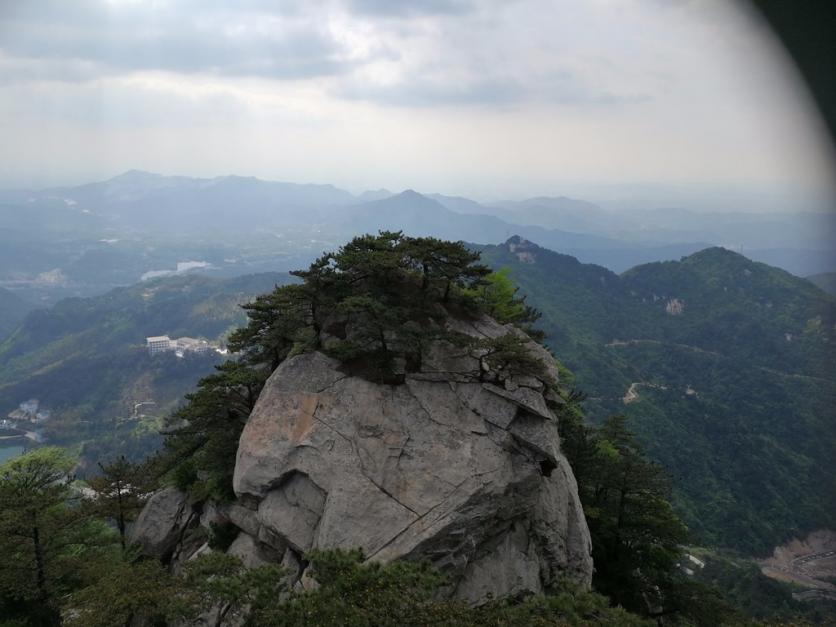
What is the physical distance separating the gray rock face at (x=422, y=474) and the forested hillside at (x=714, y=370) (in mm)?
12592

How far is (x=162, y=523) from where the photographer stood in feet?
60.3

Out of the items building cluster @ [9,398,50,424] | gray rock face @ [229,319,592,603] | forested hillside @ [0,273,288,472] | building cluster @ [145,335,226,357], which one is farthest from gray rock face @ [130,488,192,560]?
building cluster @ [145,335,226,357]

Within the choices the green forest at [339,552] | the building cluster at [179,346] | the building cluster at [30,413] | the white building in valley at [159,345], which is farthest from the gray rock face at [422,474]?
the white building in valley at [159,345]

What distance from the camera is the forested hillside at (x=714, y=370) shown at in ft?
193

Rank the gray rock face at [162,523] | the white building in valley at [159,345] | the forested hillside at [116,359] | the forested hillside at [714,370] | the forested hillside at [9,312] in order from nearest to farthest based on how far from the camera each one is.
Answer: the gray rock face at [162,523]
the forested hillside at [714,370]
the forested hillside at [116,359]
the white building in valley at [159,345]
the forested hillside at [9,312]

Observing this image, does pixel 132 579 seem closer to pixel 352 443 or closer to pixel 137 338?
pixel 352 443

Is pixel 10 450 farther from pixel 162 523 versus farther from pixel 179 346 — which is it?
pixel 162 523

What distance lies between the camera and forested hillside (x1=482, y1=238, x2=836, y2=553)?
58.7 metres

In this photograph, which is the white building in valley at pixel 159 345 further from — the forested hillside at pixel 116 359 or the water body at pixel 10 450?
the water body at pixel 10 450

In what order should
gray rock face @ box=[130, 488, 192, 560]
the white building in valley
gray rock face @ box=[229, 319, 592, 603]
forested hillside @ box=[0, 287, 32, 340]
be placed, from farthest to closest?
1. forested hillside @ box=[0, 287, 32, 340]
2. the white building in valley
3. gray rock face @ box=[130, 488, 192, 560]
4. gray rock face @ box=[229, 319, 592, 603]

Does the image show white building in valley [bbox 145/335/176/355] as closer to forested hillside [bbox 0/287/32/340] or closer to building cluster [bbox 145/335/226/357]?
building cluster [bbox 145/335/226/357]

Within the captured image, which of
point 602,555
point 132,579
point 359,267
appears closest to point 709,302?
point 602,555

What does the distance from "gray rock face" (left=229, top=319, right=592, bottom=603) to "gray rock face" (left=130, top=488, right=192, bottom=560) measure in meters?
3.96

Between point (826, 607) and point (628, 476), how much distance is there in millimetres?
41238
